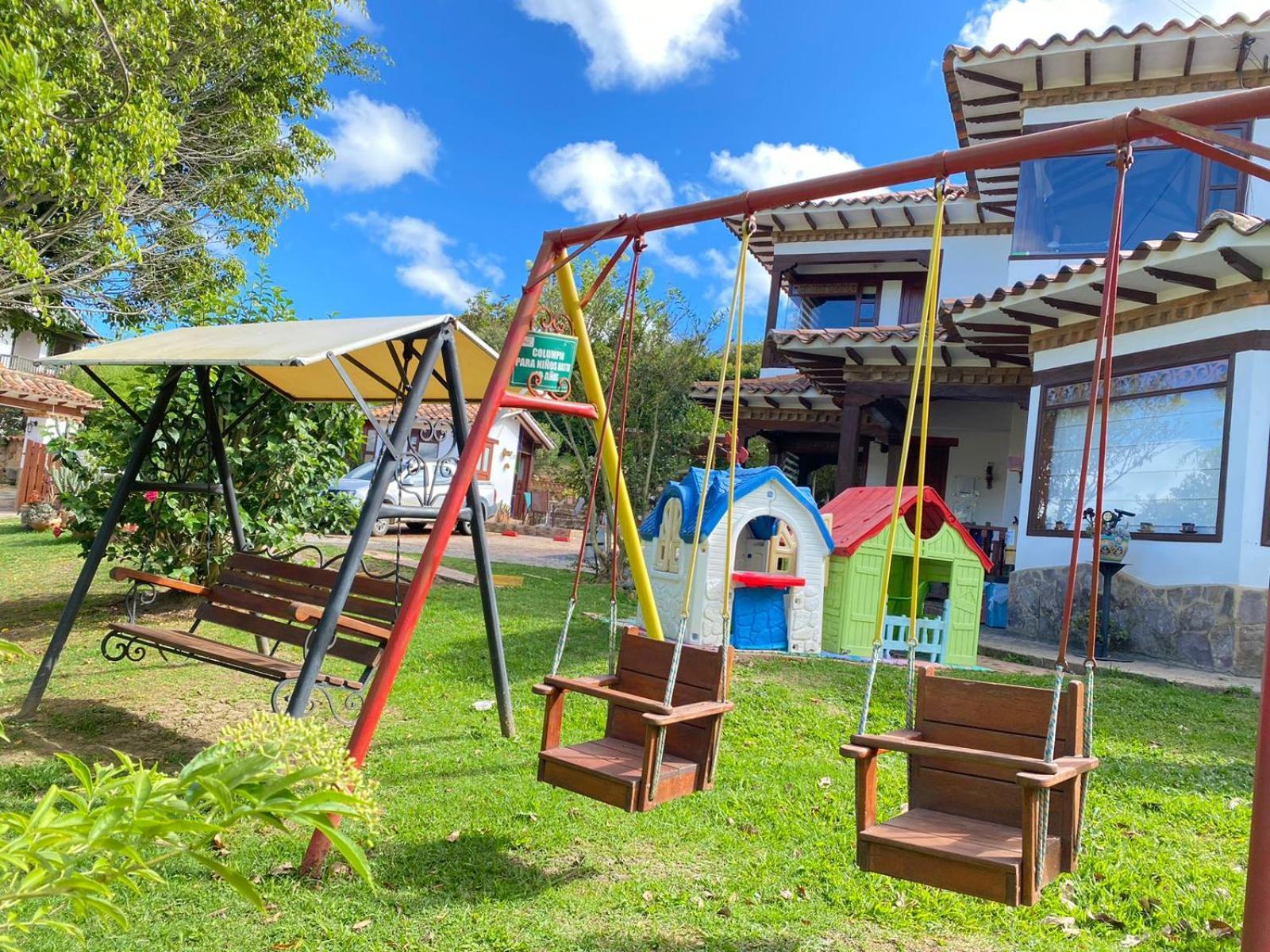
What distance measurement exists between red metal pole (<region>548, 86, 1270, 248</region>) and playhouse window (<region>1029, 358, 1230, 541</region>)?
23.1 ft

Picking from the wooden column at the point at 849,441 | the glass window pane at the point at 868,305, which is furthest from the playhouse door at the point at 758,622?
the glass window pane at the point at 868,305

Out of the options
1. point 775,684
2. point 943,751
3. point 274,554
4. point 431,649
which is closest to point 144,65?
point 274,554

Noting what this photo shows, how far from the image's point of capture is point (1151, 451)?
10258mm

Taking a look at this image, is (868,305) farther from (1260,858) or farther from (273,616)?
(1260,858)

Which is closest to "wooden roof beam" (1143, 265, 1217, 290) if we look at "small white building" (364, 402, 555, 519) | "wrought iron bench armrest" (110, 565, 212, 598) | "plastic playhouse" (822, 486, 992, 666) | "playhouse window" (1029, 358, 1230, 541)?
"playhouse window" (1029, 358, 1230, 541)

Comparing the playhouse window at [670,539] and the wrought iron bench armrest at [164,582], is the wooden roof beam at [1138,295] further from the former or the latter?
the wrought iron bench armrest at [164,582]

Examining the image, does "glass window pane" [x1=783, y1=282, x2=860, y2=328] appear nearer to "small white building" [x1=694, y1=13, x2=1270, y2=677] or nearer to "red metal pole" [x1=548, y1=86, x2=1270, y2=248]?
"small white building" [x1=694, y1=13, x2=1270, y2=677]

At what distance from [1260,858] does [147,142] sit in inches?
370

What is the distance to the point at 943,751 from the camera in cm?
292

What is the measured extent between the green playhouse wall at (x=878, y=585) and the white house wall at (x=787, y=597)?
20 centimetres

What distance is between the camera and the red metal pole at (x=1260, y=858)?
89.4 inches

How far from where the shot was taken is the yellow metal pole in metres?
4.78

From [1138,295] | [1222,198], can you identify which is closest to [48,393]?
[1138,295]

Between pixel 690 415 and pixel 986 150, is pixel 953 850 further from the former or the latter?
pixel 690 415
